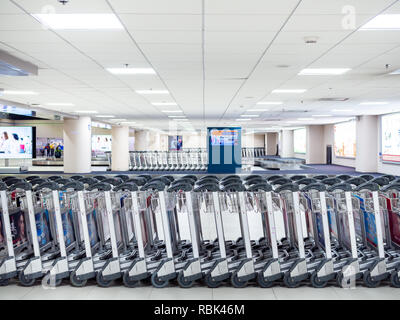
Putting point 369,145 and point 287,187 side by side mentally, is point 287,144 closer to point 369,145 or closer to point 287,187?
point 369,145

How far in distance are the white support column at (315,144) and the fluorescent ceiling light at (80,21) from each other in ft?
72.8

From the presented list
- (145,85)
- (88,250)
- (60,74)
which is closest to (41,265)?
(88,250)

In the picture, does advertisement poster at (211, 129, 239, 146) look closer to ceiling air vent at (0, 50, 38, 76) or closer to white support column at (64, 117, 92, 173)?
white support column at (64, 117, 92, 173)

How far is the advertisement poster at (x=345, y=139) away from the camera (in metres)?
19.7

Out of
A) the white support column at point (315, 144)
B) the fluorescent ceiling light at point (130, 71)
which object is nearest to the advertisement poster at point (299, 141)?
the white support column at point (315, 144)

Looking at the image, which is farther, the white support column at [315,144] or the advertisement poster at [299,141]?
the advertisement poster at [299,141]

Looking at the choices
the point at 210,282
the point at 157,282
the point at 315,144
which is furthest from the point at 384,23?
the point at 315,144

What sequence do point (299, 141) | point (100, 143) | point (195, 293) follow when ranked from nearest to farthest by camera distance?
point (195, 293) < point (100, 143) < point (299, 141)

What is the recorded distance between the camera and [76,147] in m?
15.6

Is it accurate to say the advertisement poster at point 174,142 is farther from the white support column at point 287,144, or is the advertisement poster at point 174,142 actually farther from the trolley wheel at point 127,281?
the trolley wheel at point 127,281

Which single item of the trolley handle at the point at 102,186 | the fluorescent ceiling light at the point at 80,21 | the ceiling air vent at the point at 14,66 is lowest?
the trolley handle at the point at 102,186

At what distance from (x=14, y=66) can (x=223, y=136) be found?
11579 mm

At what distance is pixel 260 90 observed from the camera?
889 cm
